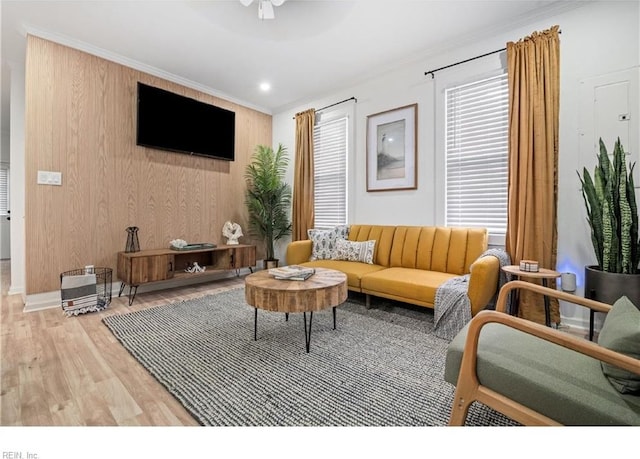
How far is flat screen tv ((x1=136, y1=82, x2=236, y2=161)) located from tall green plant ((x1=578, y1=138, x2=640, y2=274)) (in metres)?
4.14

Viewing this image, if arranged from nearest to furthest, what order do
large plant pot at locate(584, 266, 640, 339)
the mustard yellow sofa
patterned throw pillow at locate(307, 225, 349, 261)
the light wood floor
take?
the light wood floor, large plant pot at locate(584, 266, 640, 339), the mustard yellow sofa, patterned throw pillow at locate(307, 225, 349, 261)

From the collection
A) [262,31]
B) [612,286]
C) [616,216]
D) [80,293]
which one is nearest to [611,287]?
[612,286]

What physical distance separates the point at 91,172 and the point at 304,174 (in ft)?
8.75

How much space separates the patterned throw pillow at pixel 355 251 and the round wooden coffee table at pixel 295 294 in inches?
49.8

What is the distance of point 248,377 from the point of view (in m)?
1.63

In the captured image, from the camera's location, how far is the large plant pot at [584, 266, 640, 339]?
1.80 meters

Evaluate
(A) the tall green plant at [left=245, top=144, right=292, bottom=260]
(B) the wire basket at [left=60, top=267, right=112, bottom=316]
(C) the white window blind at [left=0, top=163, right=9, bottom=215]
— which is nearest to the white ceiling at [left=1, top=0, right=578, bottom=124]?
(A) the tall green plant at [left=245, top=144, right=292, bottom=260]

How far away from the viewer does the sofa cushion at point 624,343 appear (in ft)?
2.84

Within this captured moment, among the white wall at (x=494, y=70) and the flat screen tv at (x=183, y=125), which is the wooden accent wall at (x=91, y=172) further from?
the white wall at (x=494, y=70)

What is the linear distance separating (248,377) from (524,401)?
1.35 m

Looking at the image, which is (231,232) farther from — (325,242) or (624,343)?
(624,343)

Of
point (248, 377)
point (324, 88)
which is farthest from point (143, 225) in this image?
point (324, 88)

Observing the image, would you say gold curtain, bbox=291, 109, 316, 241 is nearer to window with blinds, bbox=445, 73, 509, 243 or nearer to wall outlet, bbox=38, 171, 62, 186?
window with blinds, bbox=445, 73, 509, 243
